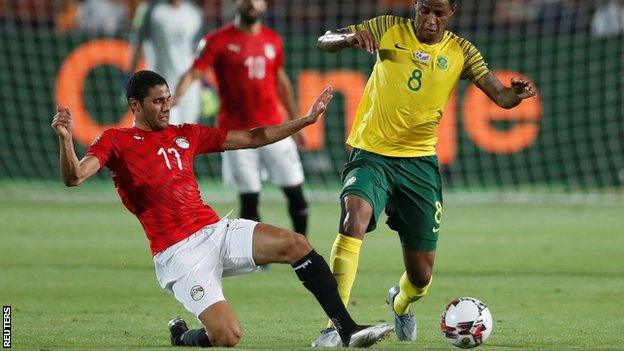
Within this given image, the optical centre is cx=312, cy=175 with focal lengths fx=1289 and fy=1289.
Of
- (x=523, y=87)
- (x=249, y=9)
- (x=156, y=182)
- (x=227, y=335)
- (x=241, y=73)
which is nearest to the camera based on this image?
(x=227, y=335)

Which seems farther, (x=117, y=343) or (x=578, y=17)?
(x=578, y=17)

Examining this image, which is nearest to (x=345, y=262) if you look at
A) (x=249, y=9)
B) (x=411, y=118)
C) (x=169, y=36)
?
(x=411, y=118)

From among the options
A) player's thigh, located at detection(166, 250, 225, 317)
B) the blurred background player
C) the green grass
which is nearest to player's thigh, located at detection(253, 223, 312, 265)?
player's thigh, located at detection(166, 250, 225, 317)

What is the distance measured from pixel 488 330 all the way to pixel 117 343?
1.96 meters

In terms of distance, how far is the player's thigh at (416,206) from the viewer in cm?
743

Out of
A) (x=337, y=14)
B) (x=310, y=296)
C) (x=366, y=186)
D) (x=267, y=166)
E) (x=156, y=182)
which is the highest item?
(x=156, y=182)

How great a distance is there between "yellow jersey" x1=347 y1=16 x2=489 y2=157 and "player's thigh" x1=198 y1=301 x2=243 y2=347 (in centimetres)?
142

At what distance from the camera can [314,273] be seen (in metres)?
6.68

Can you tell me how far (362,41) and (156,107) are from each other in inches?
47.8

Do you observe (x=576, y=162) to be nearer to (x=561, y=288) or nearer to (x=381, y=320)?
(x=561, y=288)

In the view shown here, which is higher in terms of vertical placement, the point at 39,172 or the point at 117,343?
the point at 117,343

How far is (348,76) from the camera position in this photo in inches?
690

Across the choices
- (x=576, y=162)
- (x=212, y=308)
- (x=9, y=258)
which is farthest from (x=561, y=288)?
(x=576, y=162)

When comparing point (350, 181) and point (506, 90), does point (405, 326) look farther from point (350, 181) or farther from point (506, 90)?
point (506, 90)
